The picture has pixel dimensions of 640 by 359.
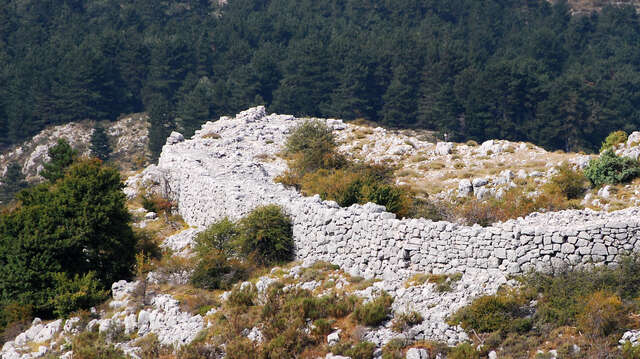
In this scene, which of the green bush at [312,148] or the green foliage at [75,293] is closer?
the green foliage at [75,293]

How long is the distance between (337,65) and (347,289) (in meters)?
63.2

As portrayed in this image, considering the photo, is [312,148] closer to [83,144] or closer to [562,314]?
[562,314]

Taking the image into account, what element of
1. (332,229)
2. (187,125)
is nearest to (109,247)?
(332,229)

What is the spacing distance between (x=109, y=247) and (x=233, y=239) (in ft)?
16.6

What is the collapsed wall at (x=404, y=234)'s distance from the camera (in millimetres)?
16188

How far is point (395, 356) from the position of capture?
14.9 m

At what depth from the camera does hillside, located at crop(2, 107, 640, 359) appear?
619 inches

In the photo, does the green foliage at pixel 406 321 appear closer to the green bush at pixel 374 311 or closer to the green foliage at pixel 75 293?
the green bush at pixel 374 311

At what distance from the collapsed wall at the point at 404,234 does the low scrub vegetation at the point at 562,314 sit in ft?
2.11

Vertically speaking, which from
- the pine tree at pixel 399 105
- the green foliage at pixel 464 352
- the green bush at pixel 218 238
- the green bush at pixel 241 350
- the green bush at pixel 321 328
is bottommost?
the pine tree at pixel 399 105

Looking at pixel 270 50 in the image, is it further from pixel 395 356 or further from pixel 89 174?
pixel 395 356

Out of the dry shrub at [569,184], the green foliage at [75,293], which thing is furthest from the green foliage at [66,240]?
the dry shrub at [569,184]

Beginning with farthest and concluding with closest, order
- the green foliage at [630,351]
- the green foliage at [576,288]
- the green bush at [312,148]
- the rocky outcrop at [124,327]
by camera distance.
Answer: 1. the green bush at [312,148]
2. the rocky outcrop at [124,327]
3. the green foliage at [576,288]
4. the green foliage at [630,351]

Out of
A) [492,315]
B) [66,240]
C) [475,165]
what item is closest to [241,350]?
[492,315]
